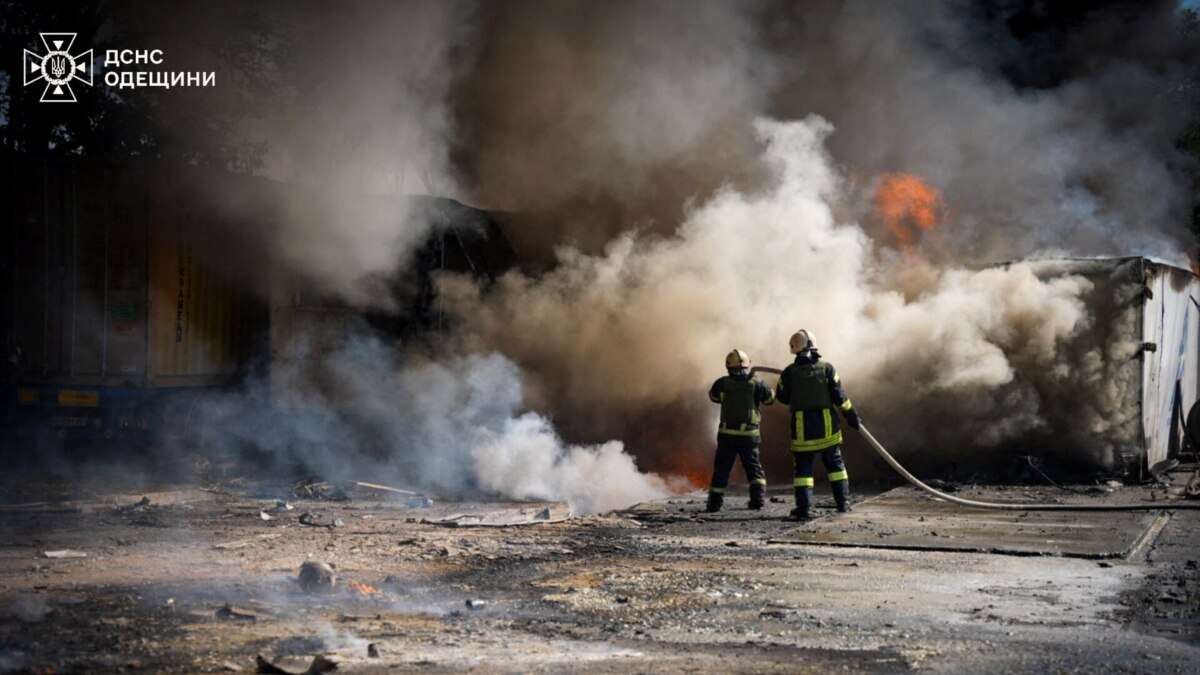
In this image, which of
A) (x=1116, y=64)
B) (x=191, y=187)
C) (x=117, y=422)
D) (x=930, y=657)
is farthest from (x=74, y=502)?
(x=1116, y=64)

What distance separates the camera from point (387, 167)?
14.0 m

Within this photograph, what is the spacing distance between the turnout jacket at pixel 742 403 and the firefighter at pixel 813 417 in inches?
12.5

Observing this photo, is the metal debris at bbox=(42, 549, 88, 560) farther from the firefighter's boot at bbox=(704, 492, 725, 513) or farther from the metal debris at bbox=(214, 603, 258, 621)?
the firefighter's boot at bbox=(704, 492, 725, 513)

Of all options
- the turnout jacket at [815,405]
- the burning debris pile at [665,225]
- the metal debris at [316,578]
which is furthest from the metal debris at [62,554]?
the turnout jacket at [815,405]

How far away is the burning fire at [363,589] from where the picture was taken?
608 cm

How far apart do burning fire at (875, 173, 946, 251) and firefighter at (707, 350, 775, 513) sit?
15.6ft

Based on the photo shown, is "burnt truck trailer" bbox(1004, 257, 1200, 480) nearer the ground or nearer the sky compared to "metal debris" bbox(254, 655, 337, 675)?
nearer the sky

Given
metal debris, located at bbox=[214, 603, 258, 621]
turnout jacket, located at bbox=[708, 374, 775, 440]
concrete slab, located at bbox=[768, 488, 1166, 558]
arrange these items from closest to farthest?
metal debris, located at bbox=[214, 603, 258, 621]
concrete slab, located at bbox=[768, 488, 1166, 558]
turnout jacket, located at bbox=[708, 374, 775, 440]

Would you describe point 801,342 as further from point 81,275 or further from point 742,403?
point 81,275

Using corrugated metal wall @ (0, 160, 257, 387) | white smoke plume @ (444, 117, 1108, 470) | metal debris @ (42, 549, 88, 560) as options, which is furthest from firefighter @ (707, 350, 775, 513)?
corrugated metal wall @ (0, 160, 257, 387)

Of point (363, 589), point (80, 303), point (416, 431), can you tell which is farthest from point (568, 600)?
point (80, 303)

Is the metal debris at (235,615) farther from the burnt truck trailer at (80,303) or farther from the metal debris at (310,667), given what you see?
the burnt truck trailer at (80,303)

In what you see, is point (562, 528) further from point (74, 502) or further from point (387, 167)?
point (387, 167)

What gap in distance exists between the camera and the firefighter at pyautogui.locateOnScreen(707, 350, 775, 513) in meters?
9.87
